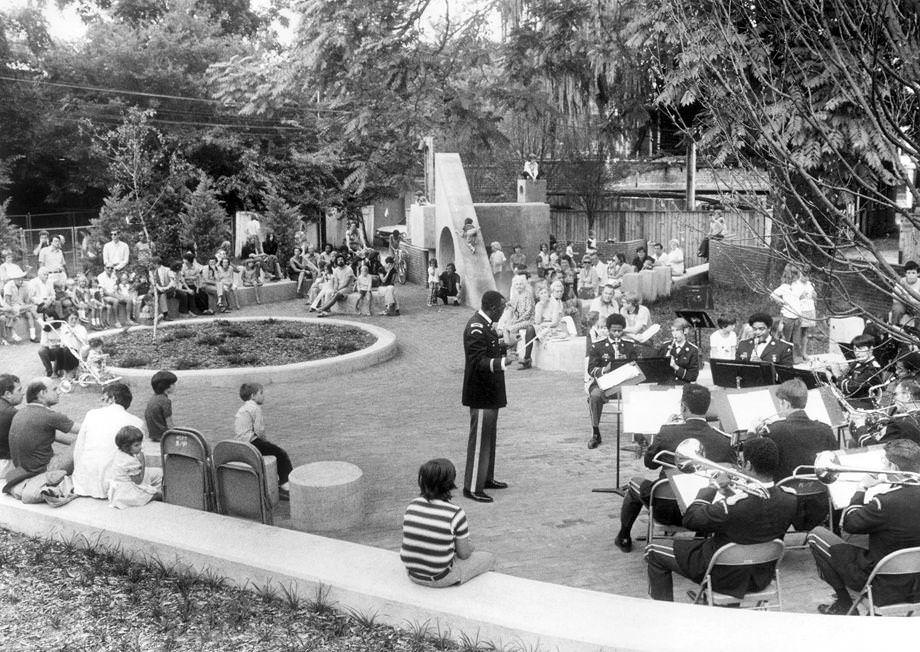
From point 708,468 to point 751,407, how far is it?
241 cm

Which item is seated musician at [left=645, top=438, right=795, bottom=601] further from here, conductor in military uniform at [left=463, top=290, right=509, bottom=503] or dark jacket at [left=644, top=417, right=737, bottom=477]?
conductor in military uniform at [left=463, top=290, right=509, bottom=503]

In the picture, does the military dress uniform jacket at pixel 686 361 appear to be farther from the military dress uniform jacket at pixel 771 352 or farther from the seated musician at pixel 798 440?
the seated musician at pixel 798 440

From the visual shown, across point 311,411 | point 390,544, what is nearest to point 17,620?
point 390,544

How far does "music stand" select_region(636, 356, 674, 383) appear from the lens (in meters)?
10.5

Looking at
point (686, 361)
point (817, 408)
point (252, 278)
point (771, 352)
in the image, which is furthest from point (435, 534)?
point (252, 278)

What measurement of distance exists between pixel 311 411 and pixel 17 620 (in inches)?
262

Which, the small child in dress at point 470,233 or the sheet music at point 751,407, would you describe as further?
the small child in dress at point 470,233

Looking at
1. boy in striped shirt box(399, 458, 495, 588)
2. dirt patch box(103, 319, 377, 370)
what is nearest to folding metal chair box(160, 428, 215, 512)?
boy in striped shirt box(399, 458, 495, 588)

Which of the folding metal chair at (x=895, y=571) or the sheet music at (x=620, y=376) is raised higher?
the sheet music at (x=620, y=376)

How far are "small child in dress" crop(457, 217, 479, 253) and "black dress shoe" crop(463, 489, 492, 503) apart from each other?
14431 mm

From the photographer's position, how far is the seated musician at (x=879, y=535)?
19.1 ft

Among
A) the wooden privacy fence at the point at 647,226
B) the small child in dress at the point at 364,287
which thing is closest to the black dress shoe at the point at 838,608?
the small child in dress at the point at 364,287

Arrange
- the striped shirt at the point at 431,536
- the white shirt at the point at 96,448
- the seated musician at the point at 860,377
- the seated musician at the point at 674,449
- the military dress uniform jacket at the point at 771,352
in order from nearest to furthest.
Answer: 1. the striped shirt at the point at 431,536
2. the seated musician at the point at 674,449
3. the white shirt at the point at 96,448
4. the seated musician at the point at 860,377
5. the military dress uniform jacket at the point at 771,352

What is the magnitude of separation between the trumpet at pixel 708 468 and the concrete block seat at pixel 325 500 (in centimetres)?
291
